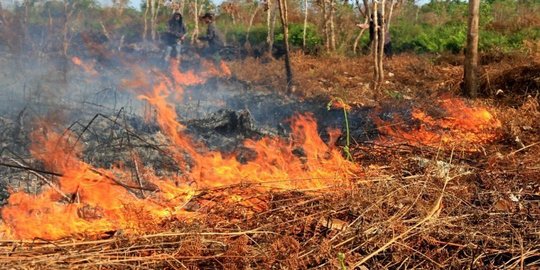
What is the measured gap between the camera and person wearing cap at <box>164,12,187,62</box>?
13.1 metres

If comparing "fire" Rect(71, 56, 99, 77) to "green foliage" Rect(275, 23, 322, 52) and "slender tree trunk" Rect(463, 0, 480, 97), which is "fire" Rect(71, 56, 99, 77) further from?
"green foliage" Rect(275, 23, 322, 52)

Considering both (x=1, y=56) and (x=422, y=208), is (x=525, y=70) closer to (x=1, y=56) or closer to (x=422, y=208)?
(x=422, y=208)

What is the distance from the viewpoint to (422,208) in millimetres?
3650

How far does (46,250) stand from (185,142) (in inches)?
115

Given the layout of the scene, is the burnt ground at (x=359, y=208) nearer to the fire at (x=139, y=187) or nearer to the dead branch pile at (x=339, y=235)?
the dead branch pile at (x=339, y=235)

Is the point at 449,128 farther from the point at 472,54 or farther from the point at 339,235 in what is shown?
the point at 339,235

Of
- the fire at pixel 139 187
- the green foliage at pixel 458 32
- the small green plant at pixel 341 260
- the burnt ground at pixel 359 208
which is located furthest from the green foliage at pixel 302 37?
the small green plant at pixel 341 260

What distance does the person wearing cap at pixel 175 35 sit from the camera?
43.0 feet

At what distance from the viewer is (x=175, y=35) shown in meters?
13.2

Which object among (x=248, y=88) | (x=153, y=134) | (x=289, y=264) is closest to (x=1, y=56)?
(x=248, y=88)

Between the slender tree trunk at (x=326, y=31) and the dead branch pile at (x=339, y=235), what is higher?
the slender tree trunk at (x=326, y=31)

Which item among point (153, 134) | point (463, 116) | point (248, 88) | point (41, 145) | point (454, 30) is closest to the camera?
point (41, 145)

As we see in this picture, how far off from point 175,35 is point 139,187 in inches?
387

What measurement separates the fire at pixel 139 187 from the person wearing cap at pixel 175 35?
7.70 meters
